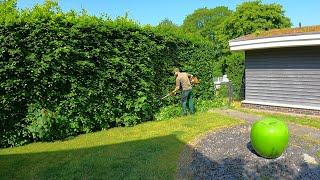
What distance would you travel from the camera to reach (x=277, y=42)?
14062 mm

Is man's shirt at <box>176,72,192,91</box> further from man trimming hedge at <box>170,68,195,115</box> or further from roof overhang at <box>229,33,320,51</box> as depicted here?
roof overhang at <box>229,33,320,51</box>

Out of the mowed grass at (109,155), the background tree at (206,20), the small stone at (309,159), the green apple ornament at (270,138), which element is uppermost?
the background tree at (206,20)

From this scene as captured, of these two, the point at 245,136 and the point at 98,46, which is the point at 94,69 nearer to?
the point at 98,46

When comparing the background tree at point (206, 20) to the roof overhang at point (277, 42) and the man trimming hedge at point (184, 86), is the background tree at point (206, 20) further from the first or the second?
the man trimming hedge at point (184, 86)

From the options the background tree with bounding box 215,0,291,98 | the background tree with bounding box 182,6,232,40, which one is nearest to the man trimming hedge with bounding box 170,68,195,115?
the background tree with bounding box 215,0,291,98

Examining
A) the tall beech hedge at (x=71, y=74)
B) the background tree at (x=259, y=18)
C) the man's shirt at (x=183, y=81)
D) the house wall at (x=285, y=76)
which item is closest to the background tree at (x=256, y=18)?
the background tree at (x=259, y=18)

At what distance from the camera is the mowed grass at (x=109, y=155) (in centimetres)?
694

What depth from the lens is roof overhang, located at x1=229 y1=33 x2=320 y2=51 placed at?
42.0ft

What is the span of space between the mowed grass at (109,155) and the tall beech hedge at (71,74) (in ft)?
1.76

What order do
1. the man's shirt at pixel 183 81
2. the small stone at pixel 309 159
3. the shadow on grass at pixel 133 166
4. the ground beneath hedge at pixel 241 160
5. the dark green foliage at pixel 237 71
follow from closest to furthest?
the shadow on grass at pixel 133 166, the ground beneath hedge at pixel 241 160, the small stone at pixel 309 159, the man's shirt at pixel 183 81, the dark green foliage at pixel 237 71

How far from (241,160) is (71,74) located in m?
5.13

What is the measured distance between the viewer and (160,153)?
8164 mm

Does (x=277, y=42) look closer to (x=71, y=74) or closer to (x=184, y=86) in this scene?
(x=184, y=86)

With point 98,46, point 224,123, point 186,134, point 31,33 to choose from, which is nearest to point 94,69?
point 98,46
